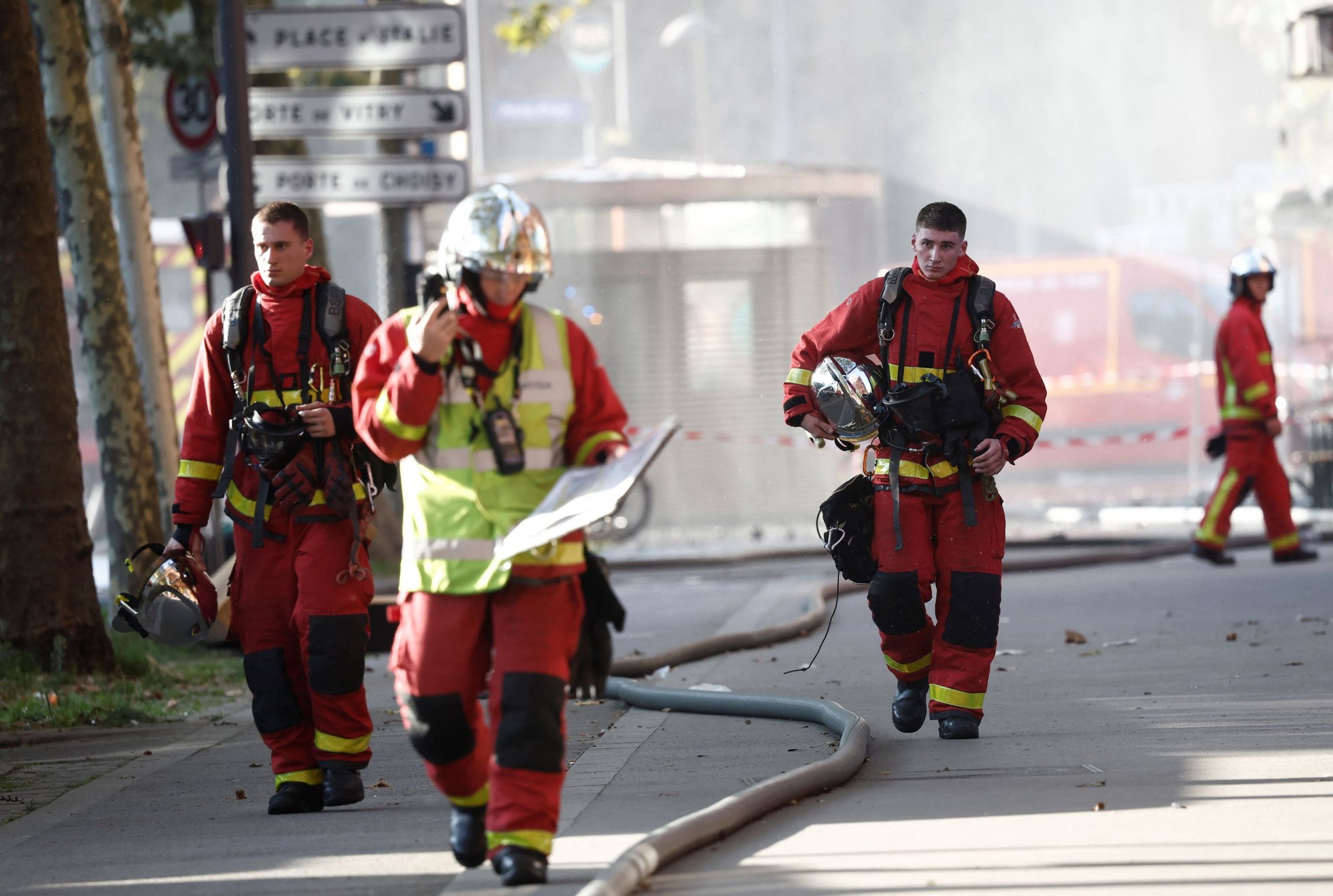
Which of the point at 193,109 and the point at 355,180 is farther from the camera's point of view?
the point at 193,109

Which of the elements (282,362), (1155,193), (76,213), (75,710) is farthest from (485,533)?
(1155,193)

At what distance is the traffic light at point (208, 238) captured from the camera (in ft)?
36.1

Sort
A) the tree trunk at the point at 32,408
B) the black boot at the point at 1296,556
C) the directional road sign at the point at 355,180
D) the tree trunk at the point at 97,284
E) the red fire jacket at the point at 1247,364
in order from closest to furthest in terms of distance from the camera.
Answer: the tree trunk at the point at 32,408
the tree trunk at the point at 97,284
the directional road sign at the point at 355,180
the red fire jacket at the point at 1247,364
the black boot at the point at 1296,556

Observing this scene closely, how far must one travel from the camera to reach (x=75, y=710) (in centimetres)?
813

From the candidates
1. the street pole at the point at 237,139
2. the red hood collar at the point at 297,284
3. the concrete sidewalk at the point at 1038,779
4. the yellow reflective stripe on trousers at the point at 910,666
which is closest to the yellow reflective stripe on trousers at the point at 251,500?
the red hood collar at the point at 297,284

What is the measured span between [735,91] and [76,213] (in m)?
37.0

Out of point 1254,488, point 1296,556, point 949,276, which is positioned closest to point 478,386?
point 949,276

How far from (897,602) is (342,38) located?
6220mm

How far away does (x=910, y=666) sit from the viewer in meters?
6.91

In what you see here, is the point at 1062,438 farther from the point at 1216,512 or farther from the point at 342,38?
the point at 342,38

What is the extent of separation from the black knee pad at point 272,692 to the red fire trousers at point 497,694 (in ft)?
3.97

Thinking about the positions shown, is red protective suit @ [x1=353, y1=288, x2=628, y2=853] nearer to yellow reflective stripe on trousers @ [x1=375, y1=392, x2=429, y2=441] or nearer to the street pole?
yellow reflective stripe on trousers @ [x1=375, y1=392, x2=429, y2=441]

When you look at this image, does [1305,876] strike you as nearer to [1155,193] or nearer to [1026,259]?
[1026,259]

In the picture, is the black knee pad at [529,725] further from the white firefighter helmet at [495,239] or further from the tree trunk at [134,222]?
the tree trunk at [134,222]
